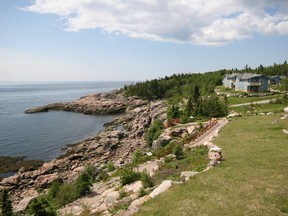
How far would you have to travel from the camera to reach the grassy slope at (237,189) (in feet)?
41.1

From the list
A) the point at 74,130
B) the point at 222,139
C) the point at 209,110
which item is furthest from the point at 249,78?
the point at 222,139

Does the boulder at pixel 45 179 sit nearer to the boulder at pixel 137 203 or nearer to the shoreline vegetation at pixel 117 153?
the shoreline vegetation at pixel 117 153

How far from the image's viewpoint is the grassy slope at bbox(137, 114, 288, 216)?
1252 cm

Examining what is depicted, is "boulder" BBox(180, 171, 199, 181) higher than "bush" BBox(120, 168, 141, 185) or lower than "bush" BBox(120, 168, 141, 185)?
higher

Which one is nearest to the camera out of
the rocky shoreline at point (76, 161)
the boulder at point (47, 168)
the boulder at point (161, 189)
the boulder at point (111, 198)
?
the boulder at point (161, 189)

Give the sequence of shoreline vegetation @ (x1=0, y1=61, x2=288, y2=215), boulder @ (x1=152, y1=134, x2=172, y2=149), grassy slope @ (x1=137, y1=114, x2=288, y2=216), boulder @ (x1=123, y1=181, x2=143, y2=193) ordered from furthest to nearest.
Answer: boulder @ (x1=152, y1=134, x2=172, y2=149)
shoreline vegetation @ (x1=0, y1=61, x2=288, y2=215)
boulder @ (x1=123, y1=181, x2=143, y2=193)
grassy slope @ (x1=137, y1=114, x2=288, y2=216)

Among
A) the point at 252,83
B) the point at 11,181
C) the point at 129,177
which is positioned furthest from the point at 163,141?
the point at 252,83

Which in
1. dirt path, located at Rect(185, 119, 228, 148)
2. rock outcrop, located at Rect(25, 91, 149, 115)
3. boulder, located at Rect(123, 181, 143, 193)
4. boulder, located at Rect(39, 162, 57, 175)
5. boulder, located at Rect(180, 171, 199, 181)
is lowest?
boulder, located at Rect(39, 162, 57, 175)

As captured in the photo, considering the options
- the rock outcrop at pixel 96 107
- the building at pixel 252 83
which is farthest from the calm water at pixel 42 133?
the building at pixel 252 83

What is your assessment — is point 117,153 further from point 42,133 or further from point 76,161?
point 42,133

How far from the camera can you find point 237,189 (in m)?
14.3

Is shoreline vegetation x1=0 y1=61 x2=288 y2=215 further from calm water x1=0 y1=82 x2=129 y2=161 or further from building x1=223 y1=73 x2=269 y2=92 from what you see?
building x1=223 y1=73 x2=269 y2=92

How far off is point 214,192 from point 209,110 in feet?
110

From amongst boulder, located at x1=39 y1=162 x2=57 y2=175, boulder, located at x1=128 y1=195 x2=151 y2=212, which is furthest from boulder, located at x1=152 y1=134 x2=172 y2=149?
boulder, located at x1=128 y1=195 x2=151 y2=212
